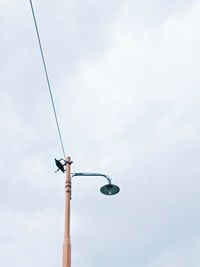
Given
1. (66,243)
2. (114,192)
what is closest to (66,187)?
(66,243)

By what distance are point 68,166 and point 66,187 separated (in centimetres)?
69

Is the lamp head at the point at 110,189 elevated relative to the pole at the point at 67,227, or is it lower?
elevated

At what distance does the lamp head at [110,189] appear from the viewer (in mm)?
11664

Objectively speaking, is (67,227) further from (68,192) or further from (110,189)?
(110,189)

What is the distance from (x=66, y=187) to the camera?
32.7ft

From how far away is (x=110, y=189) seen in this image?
11742mm

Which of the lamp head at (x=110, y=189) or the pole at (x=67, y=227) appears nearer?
the pole at (x=67, y=227)

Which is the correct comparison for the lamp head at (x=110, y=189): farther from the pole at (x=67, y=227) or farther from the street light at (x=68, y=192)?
the pole at (x=67, y=227)

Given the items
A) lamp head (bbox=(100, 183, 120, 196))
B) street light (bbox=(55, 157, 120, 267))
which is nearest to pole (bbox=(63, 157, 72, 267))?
street light (bbox=(55, 157, 120, 267))

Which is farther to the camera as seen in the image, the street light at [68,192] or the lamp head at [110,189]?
the lamp head at [110,189]

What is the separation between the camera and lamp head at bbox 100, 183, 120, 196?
11.7m

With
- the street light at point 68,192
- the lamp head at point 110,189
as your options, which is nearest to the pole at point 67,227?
the street light at point 68,192

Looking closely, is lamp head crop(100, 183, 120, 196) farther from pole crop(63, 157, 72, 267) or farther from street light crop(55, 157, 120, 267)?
pole crop(63, 157, 72, 267)

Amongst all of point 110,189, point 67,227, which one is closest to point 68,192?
point 67,227
